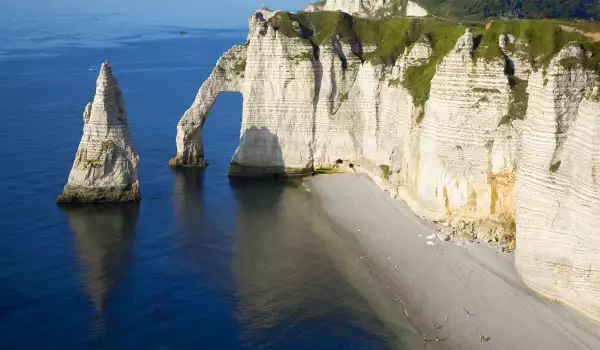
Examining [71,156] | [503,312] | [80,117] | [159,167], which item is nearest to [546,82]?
[503,312]

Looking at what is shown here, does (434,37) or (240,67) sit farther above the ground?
(434,37)

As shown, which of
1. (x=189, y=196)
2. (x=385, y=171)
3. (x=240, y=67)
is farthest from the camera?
(x=240, y=67)

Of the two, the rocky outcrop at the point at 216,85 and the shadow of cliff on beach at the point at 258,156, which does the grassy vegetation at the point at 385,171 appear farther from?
the rocky outcrop at the point at 216,85

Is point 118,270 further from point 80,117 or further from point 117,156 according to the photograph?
point 80,117

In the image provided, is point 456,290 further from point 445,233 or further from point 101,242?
point 101,242

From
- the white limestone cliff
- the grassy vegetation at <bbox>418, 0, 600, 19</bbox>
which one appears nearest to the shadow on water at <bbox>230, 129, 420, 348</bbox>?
the white limestone cliff

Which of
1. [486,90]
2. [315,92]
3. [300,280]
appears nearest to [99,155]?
[315,92]
